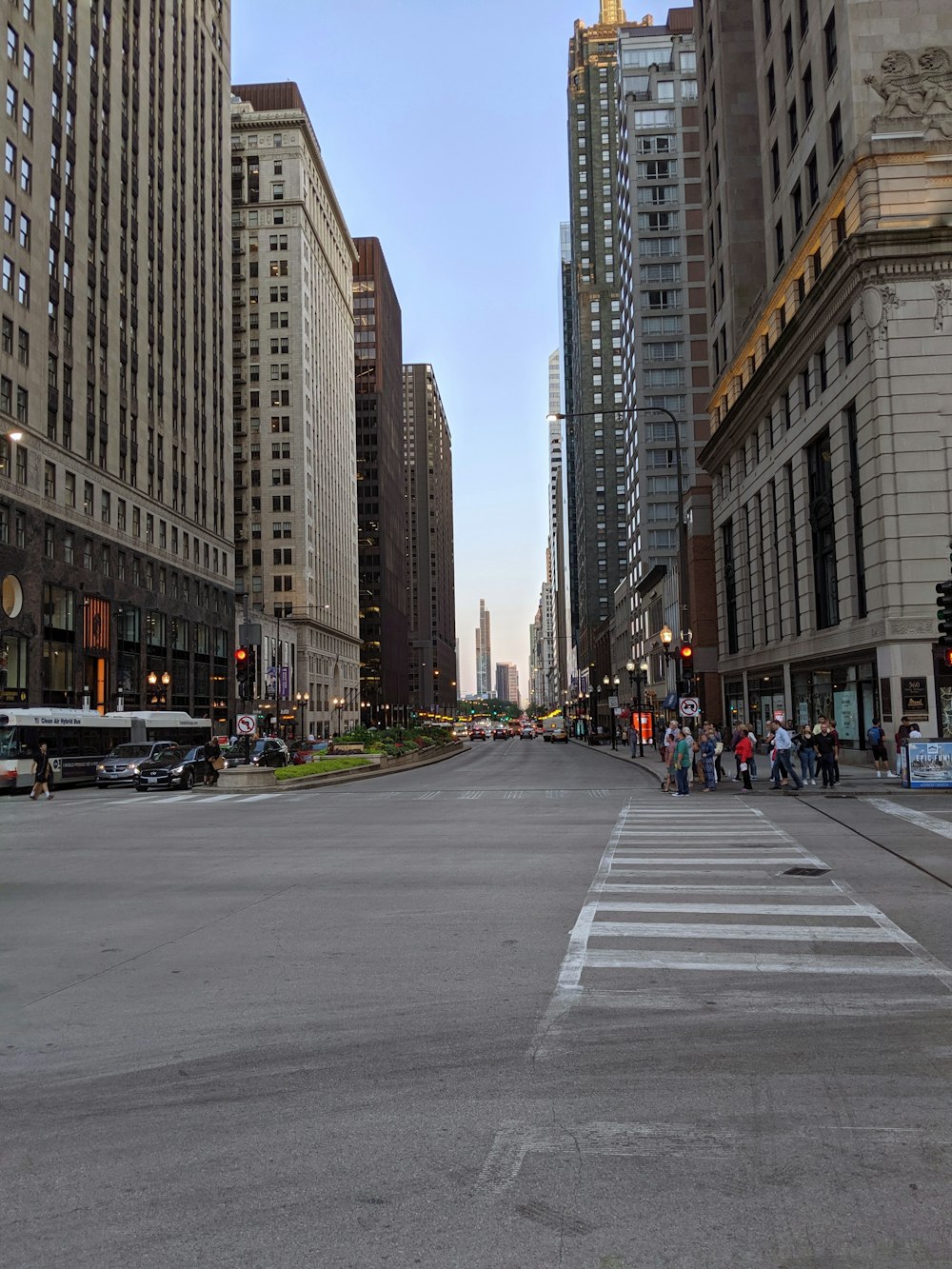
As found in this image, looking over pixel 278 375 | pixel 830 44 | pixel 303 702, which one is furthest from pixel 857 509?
pixel 278 375

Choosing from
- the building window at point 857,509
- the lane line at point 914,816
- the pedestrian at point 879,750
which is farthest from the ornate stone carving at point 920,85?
the lane line at point 914,816

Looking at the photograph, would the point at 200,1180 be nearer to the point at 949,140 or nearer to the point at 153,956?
the point at 153,956

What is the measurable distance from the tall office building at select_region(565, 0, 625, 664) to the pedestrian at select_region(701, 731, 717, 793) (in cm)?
11680

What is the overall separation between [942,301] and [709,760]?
19225 millimetres

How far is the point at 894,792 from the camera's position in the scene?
85.0 ft

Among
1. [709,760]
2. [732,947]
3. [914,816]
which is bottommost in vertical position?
[914,816]

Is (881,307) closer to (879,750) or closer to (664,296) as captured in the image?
(879,750)

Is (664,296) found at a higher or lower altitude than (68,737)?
higher

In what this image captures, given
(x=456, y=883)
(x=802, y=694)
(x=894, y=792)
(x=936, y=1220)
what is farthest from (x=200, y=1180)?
(x=802, y=694)

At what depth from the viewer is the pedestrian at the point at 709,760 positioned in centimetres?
2783

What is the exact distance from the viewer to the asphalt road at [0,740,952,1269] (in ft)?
13.2

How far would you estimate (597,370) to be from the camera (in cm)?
16475

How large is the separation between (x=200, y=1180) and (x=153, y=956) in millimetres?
4893

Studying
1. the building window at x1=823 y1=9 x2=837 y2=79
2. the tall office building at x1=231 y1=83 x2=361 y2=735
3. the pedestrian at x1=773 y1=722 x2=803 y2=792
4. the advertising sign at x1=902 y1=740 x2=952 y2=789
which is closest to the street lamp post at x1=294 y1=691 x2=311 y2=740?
the tall office building at x1=231 y1=83 x2=361 y2=735
